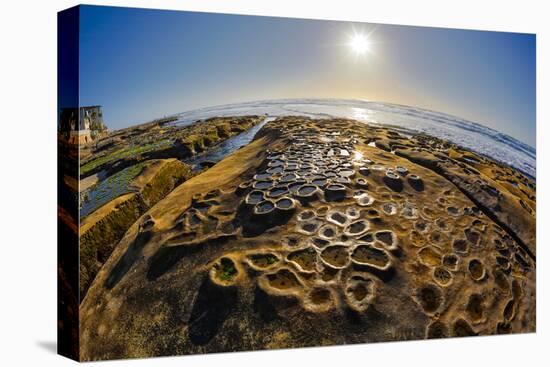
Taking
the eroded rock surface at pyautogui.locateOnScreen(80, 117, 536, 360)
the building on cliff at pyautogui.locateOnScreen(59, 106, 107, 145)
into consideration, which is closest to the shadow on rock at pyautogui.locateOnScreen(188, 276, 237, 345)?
the eroded rock surface at pyautogui.locateOnScreen(80, 117, 536, 360)

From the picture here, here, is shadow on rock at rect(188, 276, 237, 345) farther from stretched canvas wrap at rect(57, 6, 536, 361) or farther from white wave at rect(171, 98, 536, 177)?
white wave at rect(171, 98, 536, 177)

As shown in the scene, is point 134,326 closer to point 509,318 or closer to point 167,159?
point 167,159

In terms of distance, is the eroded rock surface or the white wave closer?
the eroded rock surface

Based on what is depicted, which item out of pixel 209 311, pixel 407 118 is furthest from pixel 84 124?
pixel 407 118

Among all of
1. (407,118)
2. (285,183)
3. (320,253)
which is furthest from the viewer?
(407,118)

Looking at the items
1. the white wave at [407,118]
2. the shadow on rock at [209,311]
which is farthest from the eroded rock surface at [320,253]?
the white wave at [407,118]

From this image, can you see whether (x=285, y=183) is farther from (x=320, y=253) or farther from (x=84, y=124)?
(x=84, y=124)
